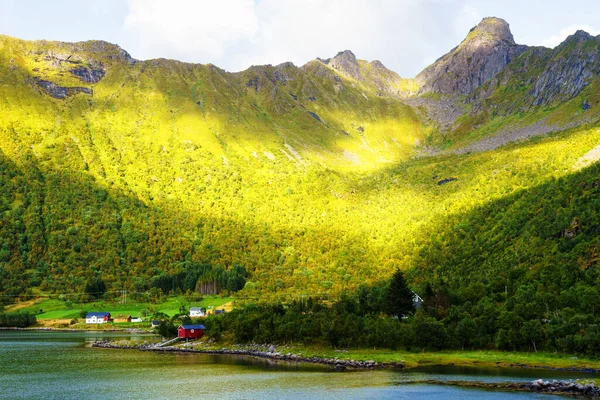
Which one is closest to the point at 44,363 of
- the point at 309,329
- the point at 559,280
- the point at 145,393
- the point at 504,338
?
the point at 145,393

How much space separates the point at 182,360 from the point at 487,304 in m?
61.6

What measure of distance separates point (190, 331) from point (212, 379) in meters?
60.7

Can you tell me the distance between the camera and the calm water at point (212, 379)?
3243 inches

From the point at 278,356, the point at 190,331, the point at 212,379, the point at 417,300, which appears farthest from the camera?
the point at 190,331

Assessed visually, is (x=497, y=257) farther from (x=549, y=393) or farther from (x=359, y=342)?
(x=549, y=393)

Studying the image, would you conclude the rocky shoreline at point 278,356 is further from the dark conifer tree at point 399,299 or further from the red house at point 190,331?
the dark conifer tree at point 399,299

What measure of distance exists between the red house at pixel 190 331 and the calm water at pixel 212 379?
2630 centimetres

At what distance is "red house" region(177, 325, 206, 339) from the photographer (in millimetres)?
153375

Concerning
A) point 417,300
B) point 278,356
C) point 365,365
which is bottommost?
point 365,365

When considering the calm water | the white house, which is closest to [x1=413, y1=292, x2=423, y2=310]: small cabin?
the white house

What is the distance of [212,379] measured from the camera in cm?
9544

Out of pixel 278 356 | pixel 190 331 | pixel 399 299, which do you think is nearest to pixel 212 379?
pixel 278 356

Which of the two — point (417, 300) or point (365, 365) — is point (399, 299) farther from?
point (365, 365)

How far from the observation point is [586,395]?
77.6 m
